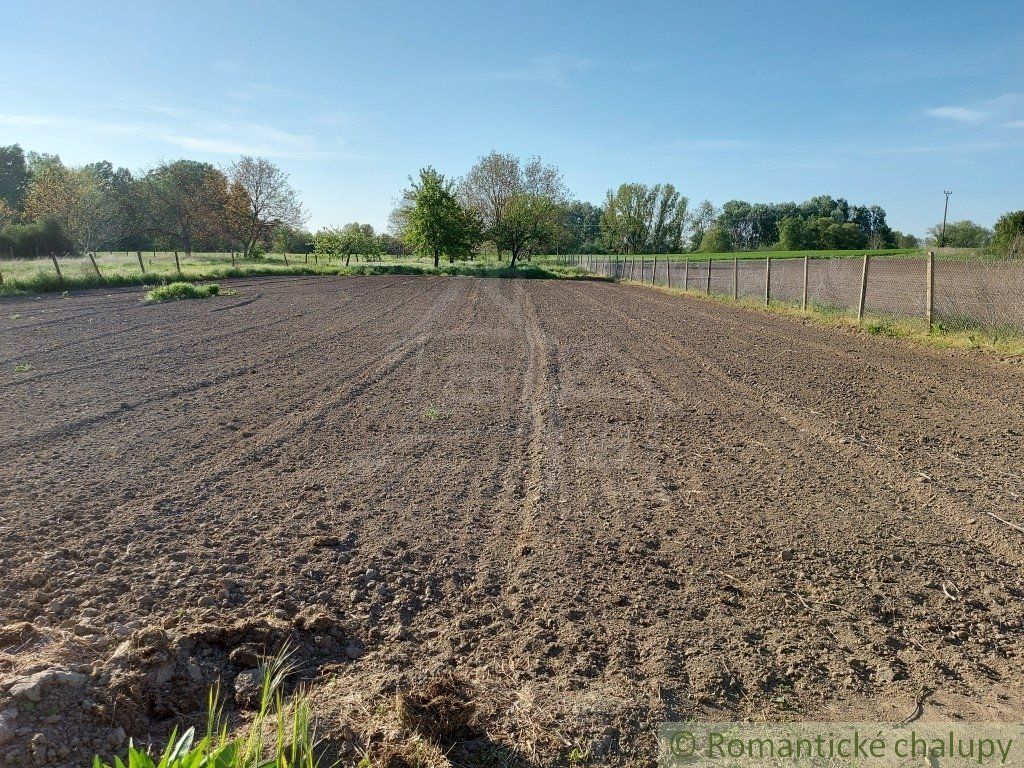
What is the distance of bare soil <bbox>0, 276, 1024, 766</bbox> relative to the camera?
2.65 metres

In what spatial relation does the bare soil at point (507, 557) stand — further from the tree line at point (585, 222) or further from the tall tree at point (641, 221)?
the tall tree at point (641, 221)

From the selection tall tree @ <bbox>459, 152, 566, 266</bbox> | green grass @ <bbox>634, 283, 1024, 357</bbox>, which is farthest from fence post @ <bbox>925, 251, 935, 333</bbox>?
tall tree @ <bbox>459, 152, 566, 266</bbox>

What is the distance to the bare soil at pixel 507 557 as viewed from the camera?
8.68ft

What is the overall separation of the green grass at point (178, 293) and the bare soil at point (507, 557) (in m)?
14.2

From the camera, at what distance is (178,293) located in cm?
2253

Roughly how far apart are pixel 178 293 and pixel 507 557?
22.1m

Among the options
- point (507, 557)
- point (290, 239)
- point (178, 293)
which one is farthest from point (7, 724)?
point (290, 239)

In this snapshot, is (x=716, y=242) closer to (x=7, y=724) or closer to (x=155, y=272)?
(x=155, y=272)

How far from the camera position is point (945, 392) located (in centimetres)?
830

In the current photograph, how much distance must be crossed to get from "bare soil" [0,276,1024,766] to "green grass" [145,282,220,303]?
14191 millimetres

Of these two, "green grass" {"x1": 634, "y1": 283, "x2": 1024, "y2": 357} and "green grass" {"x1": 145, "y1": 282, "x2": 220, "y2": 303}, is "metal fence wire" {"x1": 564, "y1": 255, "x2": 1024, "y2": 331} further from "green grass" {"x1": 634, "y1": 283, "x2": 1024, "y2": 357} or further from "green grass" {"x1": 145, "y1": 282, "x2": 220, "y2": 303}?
"green grass" {"x1": 145, "y1": 282, "x2": 220, "y2": 303}

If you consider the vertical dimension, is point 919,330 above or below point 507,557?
above

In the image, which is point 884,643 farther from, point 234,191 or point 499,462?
point 234,191

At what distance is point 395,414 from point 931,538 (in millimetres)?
4999
